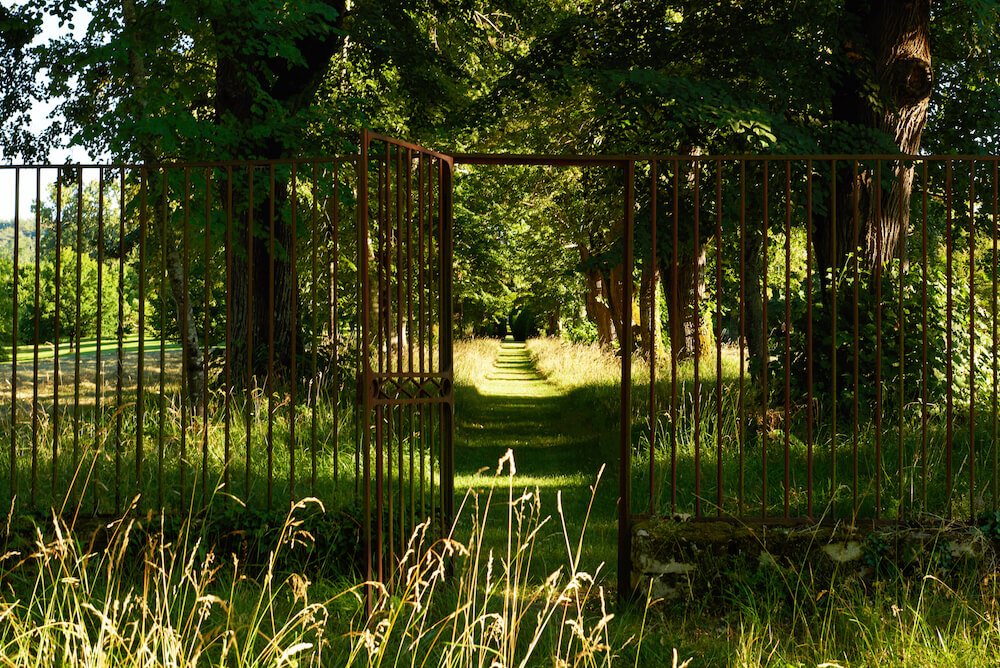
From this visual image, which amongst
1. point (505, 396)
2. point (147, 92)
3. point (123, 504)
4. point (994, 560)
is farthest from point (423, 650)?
point (505, 396)

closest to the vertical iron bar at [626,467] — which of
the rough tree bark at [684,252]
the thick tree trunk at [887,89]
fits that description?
the rough tree bark at [684,252]

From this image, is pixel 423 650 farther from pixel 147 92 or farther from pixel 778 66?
pixel 778 66

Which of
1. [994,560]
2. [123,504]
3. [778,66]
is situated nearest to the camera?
[994,560]

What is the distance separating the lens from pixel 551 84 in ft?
40.8

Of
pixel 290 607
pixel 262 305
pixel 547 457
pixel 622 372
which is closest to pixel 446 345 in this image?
pixel 622 372

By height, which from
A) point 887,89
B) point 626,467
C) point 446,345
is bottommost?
point 626,467

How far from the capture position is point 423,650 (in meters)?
5.43

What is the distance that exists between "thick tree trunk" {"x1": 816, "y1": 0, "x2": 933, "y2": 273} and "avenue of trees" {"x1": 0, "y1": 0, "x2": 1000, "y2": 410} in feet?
0.07

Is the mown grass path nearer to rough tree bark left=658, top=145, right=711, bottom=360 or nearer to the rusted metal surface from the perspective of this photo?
the rusted metal surface

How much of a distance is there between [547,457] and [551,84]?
15.4 feet

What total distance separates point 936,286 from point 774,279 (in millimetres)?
21836

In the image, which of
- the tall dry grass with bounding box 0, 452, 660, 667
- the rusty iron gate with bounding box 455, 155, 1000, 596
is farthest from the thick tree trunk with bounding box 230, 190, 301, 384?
the tall dry grass with bounding box 0, 452, 660, 667

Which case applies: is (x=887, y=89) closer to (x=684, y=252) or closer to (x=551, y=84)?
(x=551, y=84)

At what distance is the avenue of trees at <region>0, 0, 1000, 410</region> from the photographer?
10.5 metres
